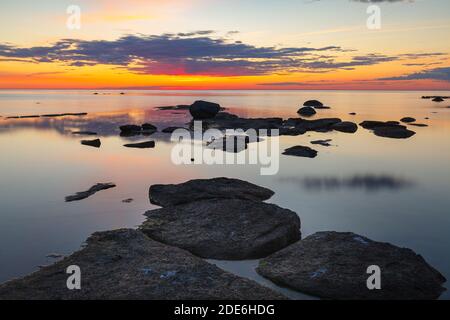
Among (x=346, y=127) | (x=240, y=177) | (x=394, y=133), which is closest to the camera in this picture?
(x=240, y=177)

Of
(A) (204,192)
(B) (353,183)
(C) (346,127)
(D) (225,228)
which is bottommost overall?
(B) (353,183)

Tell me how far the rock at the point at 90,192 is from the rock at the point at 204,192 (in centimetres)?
321

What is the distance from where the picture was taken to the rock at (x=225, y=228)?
1085cm

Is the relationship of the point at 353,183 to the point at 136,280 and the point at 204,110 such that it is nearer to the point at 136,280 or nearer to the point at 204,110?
the point at 136,280

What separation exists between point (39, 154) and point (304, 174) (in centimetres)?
2067

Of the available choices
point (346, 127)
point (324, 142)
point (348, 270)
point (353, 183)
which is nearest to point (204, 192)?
point (348, 270)

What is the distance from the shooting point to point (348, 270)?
9219mm

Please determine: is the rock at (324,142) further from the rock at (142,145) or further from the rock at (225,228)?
the rock at (225,228)

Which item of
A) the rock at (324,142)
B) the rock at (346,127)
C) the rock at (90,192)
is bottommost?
the rock at (90,192)

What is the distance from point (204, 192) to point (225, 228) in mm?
4001

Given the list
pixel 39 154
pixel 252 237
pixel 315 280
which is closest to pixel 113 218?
pixel 252 237

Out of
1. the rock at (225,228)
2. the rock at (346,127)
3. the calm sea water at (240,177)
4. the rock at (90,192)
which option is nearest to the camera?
the rock at (225,228)

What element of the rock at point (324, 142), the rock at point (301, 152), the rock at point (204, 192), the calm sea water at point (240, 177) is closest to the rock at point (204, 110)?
the calm sea water at point (240, 177)

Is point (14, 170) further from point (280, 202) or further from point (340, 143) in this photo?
point (340, 143)
